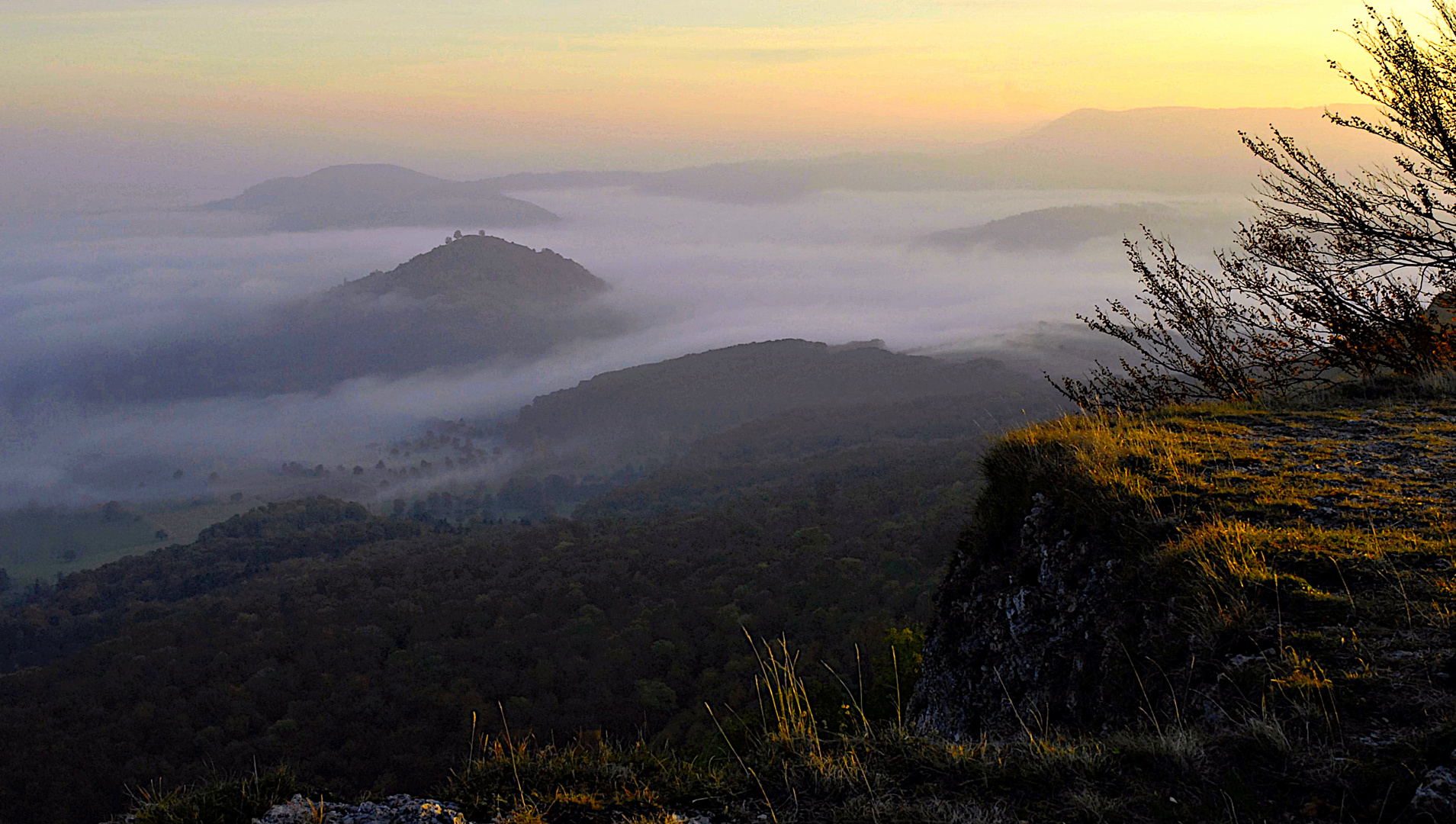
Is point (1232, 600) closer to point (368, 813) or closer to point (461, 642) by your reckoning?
point (368, 813)

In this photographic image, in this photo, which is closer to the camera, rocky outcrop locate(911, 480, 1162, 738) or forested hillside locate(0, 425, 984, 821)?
rocky outcrop locate(911, 480, 1162, 738)

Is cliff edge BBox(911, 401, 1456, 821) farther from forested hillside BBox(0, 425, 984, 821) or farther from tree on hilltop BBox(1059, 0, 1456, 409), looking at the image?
forested hillside BBox(0, 425, 984, 821)

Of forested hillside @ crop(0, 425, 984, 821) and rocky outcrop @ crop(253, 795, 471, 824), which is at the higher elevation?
rocky outcrop @ crop(253, 795, 471, 824)

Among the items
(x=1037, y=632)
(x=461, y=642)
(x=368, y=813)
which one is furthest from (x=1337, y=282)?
(x=461, y=642)

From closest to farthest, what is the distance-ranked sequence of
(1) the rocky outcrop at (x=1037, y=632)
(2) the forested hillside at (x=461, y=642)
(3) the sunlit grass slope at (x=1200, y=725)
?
1. (3) the sunlit grass slope at (x=1200, y=725)
2. (1) the rocky outcrop at (x=1037, y=632)
3. (2) the forested hillside at (x=461, y=642)

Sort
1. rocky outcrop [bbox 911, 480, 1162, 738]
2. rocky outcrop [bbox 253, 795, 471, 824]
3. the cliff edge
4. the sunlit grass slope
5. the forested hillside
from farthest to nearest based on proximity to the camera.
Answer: the forested hillside < rocky outcrop [bbox 911, 480, 1162, 738] < rocky outcrop [bbox 253, 795, 471, 824] < the cliff edge < the sunlit grass slope

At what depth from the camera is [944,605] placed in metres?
8.47

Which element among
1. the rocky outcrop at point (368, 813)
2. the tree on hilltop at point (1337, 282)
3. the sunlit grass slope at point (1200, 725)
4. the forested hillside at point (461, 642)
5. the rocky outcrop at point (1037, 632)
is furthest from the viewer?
the forested hillside at point (461, 642)

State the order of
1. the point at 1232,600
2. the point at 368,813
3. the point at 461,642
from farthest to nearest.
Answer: the point at 461,642 → the point at 1232,600 → the point at 368,813

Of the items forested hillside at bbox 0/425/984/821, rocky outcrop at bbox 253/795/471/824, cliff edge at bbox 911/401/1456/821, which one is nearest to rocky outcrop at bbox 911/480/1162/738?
cliff edge at bbox 911/401/1456/821

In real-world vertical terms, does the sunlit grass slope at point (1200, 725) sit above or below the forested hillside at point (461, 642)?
above

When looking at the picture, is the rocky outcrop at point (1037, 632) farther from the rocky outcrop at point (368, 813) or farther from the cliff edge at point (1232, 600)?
the rocky outcrop at point (368, 813)

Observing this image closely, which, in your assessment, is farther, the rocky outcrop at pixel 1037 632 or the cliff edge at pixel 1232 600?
the rocky outcrop at pixel 1037 632

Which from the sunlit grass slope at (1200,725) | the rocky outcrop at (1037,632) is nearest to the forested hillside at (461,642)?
the rocky outcrop at (1037,632)
